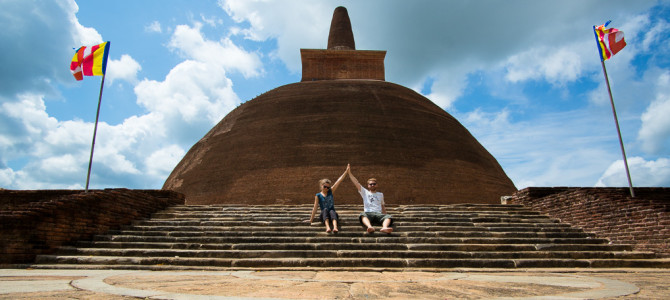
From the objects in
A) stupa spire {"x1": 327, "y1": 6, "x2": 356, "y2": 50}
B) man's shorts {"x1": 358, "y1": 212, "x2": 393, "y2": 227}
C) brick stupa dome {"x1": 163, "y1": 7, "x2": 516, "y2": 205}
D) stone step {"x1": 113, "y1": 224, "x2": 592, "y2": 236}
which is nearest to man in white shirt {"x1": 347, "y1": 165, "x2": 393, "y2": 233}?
man's shorts {"x1": 358, "y1": 212, "x2": 393, "y2": 227}

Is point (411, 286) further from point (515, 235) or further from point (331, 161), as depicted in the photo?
point (331, 161)

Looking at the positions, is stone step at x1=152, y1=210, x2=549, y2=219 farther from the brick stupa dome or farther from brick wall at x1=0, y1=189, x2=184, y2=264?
the brick stupa dome

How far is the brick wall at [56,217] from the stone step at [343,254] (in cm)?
34

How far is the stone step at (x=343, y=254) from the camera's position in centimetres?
503

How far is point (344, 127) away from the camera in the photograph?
15.1 m

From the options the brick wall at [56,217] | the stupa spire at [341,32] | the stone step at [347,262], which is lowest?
the stone step at [347,262]

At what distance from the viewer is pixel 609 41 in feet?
27.9

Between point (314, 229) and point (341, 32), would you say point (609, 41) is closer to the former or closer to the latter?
point (314, 229)

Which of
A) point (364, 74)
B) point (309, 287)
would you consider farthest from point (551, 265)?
point (364, 74)

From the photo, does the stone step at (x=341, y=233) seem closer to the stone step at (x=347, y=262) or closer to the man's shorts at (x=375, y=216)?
the man's shorts at (x=375, y=216)

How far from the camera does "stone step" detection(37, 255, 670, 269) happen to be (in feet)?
15.3

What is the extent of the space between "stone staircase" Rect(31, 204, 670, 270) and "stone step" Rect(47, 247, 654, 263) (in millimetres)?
12

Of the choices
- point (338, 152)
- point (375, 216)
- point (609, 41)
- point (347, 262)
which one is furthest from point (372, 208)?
point (338, 152)

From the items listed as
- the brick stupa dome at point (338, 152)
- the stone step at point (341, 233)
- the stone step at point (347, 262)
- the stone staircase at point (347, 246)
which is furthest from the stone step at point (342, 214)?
the brick stupa dome at point (338, 152)
